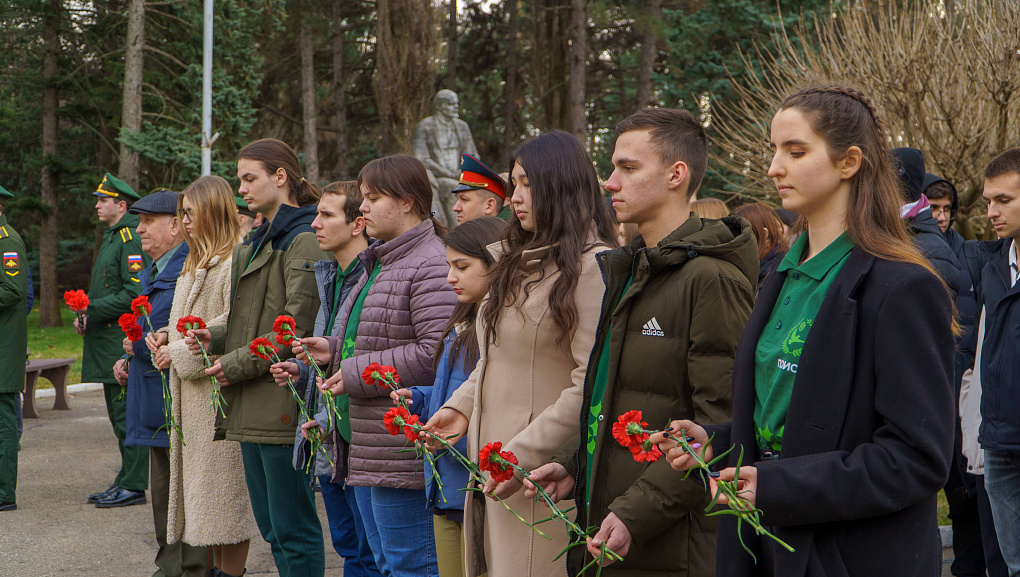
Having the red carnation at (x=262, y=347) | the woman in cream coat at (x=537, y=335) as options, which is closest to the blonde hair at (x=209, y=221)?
the red carnation at (x=262, y=347)

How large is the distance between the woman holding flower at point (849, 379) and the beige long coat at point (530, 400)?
0.87 meters

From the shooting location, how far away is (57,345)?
1970cm

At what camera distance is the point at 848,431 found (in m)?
1.82

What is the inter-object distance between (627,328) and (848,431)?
82 cm

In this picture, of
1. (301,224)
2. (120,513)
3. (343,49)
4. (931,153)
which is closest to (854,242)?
(301,224)

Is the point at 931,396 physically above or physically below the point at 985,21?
below

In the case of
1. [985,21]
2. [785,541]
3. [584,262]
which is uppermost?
[985,21]

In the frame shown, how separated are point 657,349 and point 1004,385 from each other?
6.50 ft

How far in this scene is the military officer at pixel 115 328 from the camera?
7.29 meters

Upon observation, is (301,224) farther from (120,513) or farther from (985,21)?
(985,21)

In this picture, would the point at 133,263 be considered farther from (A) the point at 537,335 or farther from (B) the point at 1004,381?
(B) the point at 1004,381

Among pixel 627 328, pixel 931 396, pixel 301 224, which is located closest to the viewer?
pixel 931 396

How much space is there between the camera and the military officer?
7293 mm

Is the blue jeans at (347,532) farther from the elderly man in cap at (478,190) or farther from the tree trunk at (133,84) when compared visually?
the tree trunk at (133,84)
